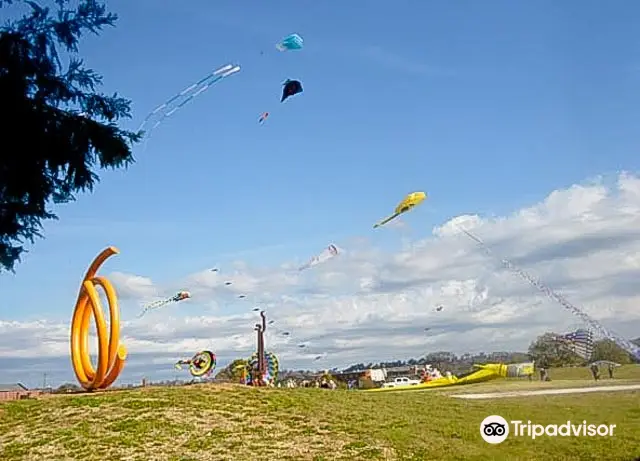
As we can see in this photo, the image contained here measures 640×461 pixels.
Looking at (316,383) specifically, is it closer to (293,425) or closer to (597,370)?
(293,425)

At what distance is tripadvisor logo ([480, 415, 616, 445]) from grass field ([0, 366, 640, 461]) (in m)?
0.08

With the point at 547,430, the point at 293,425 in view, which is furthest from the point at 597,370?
the point at 293,425

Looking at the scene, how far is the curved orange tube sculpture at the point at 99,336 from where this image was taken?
14.9 m

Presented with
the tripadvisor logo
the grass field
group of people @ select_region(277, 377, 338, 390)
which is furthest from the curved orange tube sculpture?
the tripadvisor logo

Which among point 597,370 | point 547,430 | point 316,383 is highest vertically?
point 316,383

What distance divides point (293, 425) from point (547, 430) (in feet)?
14.1

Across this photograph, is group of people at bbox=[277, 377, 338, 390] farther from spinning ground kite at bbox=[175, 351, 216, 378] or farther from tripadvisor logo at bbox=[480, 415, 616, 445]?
tripadvisor logo at bbox=[480, 415, 616, 445]

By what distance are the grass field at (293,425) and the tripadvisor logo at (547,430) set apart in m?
0.08

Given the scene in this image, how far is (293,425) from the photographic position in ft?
39.2

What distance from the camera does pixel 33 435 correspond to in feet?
39.3

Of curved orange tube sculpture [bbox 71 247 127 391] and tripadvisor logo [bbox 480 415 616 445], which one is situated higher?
curved orange tube sculpture [bbox 71 247 127 391]

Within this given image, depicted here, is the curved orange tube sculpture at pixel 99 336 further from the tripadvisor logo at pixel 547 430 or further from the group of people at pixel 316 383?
the tripadvisor logo at pixel 547 430

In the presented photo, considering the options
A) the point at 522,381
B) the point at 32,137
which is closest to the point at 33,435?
the point at 32,137

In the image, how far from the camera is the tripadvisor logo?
8.74m
